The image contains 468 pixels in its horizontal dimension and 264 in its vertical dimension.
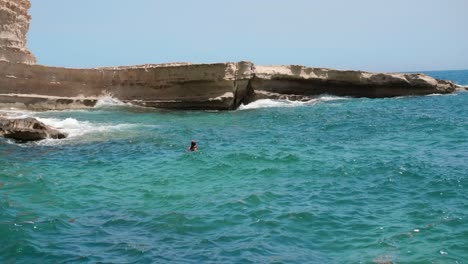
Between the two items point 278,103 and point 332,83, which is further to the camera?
point 332,83

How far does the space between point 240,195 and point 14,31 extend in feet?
70.1

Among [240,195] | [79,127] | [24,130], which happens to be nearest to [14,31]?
[79,127]

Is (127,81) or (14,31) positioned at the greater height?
(14,31)

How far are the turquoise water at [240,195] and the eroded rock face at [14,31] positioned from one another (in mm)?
9067

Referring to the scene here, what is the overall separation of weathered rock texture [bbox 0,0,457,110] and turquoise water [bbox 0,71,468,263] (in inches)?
247

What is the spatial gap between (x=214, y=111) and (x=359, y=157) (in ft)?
44.9

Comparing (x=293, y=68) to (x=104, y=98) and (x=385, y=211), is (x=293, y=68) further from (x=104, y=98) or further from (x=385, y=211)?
(x=385, y=211)

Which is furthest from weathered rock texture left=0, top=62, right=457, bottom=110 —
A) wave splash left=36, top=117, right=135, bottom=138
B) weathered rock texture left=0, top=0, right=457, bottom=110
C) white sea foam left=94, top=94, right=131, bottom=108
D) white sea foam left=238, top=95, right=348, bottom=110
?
wave splash left=36, top=117, right=135, bottom=138

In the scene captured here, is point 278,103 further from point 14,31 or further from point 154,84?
point 14,31

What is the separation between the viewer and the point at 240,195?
10859 millimetres

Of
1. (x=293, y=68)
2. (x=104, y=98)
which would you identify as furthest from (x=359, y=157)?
(x=104, y=98)

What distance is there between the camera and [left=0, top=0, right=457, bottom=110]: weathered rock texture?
2653 centimetres

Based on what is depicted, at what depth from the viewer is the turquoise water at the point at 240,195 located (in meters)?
7.77

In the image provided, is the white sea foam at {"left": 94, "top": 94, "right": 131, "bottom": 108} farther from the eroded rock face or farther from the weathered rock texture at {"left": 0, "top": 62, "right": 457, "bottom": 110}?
the eroded rock face
